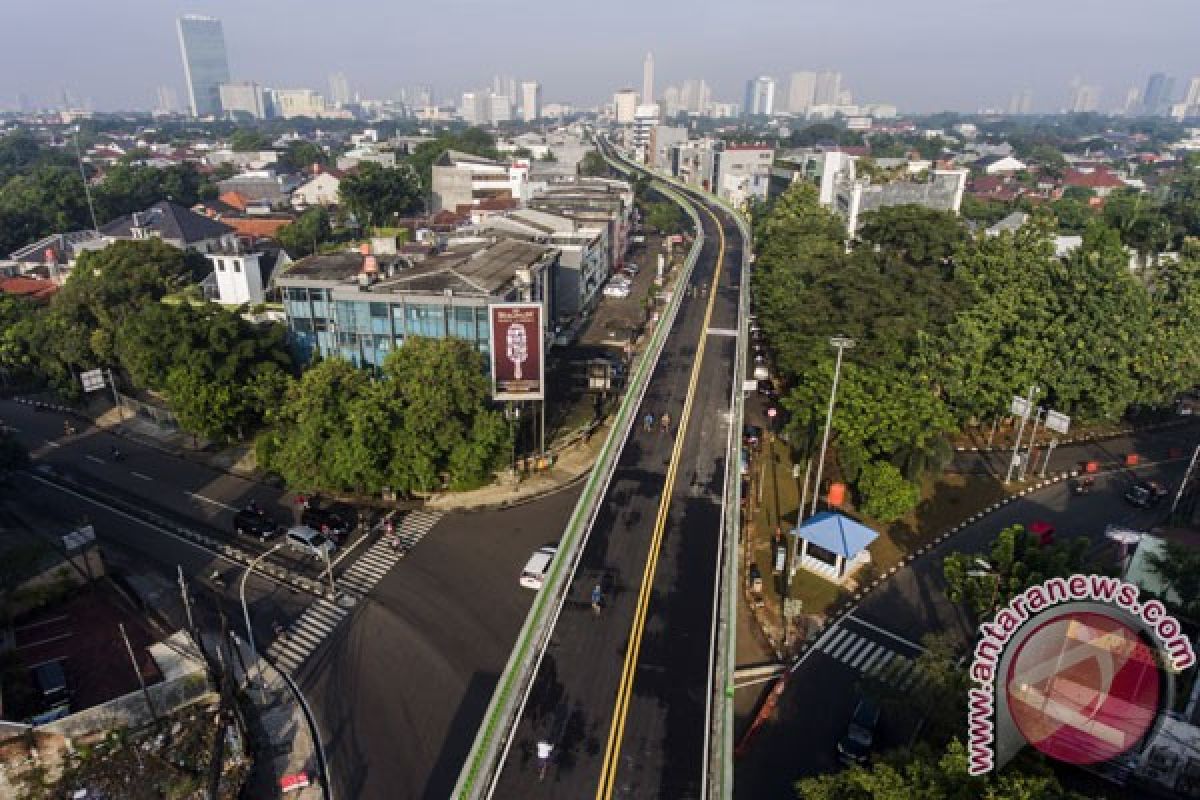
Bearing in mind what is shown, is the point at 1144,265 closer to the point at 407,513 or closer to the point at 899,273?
the point at 899,273

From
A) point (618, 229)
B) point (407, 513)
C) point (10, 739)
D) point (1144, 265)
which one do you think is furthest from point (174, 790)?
point (1144, 265)

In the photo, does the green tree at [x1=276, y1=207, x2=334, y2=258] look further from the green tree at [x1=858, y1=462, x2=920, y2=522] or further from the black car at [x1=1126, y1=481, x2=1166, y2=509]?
the black car at [x1=1126, y1=481, x2=1166, y2=509]

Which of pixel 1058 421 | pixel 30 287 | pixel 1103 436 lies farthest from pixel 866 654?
pixel 30 287

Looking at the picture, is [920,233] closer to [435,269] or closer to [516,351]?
[516,351]

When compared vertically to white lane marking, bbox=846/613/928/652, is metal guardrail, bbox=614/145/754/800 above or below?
above

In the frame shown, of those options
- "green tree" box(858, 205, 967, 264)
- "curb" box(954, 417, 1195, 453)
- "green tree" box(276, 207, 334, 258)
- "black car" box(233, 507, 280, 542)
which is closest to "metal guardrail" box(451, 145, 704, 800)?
"black car" box(233, 507, 280, 542)

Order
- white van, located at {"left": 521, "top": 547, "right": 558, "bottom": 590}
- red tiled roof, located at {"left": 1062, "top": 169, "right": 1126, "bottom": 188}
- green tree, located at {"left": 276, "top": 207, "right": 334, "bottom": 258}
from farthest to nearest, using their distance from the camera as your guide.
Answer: red tiled roof, located at {"left": 1062, "top": 169, "right": 1126, "bottom": 188}
green tree, located at {"left": 276, "top": 207, "right": 334, "bottom": 258}
white van, located at {"left": 521, "top": 547, "right": 558, "bottom": 590}
